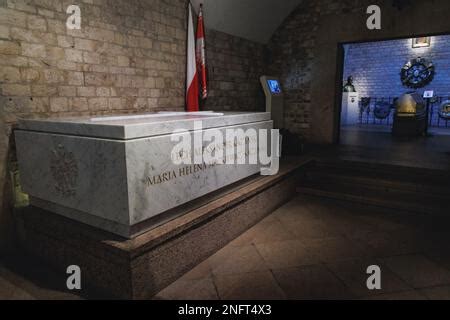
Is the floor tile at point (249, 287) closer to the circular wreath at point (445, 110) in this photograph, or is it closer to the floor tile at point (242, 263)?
the floor tile at point (242, 263)

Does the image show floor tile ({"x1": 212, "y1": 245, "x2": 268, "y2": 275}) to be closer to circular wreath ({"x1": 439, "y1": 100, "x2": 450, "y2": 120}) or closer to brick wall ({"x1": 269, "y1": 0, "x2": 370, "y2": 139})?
brick wall ({"x1": 269, "y1": 0, "x2": 370, "y2": 139})

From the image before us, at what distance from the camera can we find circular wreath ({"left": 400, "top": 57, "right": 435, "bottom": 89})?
9.97 meters

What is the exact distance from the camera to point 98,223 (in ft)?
7.56

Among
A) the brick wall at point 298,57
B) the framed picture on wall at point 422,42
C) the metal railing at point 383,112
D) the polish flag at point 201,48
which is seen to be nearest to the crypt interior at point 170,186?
the polish flag at point 201,48

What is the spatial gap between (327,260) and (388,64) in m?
10.2

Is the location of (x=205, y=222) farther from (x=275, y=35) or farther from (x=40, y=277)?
(x=275, y=35)

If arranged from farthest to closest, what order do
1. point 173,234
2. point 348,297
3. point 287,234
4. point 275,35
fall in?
point 275,35, point 287,234, point 173,234, point 348,297

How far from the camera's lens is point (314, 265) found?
8.48ft

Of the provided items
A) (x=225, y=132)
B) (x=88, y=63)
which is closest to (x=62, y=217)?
(x=225, y=132)

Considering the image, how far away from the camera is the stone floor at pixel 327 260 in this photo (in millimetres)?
2238

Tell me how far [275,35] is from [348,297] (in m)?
5.96

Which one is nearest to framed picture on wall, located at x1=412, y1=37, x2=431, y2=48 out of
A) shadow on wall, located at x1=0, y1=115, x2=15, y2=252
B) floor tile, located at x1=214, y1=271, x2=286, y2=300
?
floor tile, located at x1=214, y1=271, x2=286, y2=300

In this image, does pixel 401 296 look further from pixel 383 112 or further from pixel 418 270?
pixel 383 112

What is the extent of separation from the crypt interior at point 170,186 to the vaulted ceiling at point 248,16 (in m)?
0.04
